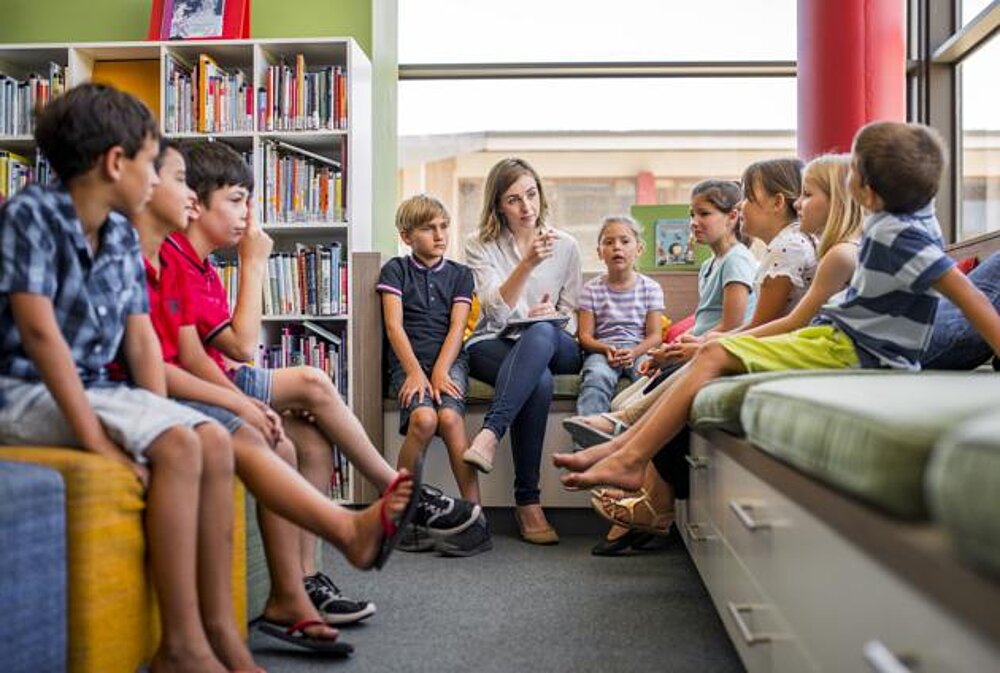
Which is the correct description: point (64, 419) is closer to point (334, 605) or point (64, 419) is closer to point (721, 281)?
point (334, 605)

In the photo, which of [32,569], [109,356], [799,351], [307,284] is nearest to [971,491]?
[32,569]

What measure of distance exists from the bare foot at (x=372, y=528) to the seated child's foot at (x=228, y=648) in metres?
0.20

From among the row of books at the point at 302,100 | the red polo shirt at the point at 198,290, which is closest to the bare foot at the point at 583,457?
the red polo shirt at the point at 198,290

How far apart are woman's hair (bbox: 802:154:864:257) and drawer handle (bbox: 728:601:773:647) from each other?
1.00 m

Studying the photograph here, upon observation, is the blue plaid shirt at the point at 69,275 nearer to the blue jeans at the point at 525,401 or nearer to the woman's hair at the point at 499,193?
the blue jeans at the point at 525,401

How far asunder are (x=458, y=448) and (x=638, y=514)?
0.75 metres

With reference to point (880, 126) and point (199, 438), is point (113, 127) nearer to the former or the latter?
point (199, 438)

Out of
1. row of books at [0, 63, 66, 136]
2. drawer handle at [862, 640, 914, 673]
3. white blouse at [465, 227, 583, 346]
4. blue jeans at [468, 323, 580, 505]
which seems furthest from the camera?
row of books at [0, 63, 66, 136]

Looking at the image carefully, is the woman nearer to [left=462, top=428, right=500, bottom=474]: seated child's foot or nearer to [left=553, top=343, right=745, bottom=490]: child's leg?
[left=462, top=428, right=500, bottom=474]: seated child's foot

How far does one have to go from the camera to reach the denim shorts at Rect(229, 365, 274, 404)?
7.52 feet

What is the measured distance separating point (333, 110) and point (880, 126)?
8.89 feet

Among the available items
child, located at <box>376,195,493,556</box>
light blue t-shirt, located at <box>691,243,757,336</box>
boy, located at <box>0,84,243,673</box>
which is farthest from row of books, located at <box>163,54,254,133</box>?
boy, located at <box>0,84,243,673</box>

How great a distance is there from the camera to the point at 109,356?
1.71m

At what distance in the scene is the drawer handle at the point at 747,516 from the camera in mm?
1621
